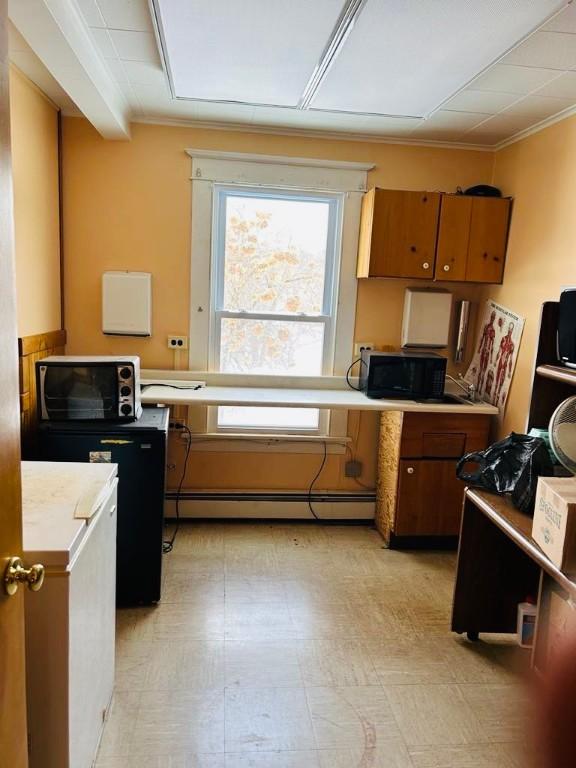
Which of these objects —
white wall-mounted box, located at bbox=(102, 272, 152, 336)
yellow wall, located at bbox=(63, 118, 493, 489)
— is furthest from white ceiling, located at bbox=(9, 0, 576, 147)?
white wall-mounted box, located at bbox=(102, 272, 152, 336)

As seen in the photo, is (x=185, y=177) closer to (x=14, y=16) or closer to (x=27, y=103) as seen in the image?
(x=27, y=103)

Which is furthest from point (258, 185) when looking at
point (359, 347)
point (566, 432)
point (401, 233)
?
point (566, 432)

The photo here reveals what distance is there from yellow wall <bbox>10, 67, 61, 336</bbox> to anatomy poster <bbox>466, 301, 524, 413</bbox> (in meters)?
2.71

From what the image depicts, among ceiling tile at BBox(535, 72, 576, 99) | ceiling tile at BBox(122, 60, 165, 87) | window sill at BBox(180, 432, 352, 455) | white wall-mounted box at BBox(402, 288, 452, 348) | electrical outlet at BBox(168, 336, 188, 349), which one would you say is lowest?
window sill at BBox(180, 432, 352, 455)

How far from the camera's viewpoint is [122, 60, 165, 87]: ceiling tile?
2.45 m

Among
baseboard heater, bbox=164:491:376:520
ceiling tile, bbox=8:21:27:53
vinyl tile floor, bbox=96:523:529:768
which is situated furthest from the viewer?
baseboard heater, bbox=164:491:376:520

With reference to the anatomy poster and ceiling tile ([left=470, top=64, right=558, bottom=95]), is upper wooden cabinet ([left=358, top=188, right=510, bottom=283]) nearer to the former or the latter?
the anatomy poster

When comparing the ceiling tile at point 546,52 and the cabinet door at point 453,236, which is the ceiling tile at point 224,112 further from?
the ceiling tile at point 546,52

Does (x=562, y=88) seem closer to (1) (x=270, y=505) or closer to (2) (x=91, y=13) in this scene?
(2) (x=91, y=13)

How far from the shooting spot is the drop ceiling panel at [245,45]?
1910 millimetres

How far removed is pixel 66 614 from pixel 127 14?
6.85ft

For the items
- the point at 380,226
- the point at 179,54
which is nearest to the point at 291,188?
the point at 380,226

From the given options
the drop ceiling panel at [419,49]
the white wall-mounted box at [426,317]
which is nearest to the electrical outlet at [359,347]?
the white wall-mounted box at [426,317]

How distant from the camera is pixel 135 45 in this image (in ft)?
7.43
